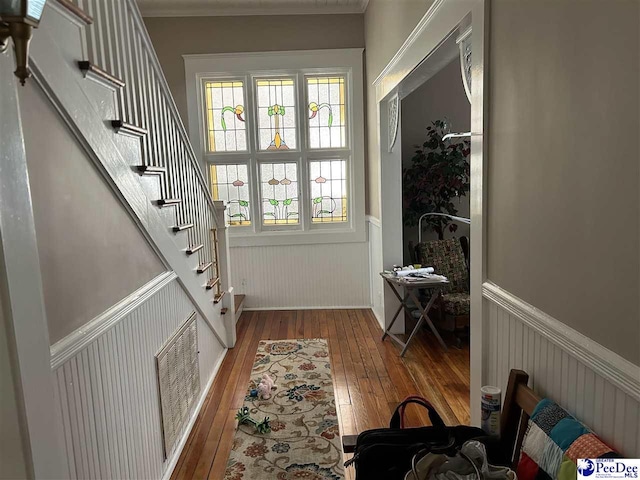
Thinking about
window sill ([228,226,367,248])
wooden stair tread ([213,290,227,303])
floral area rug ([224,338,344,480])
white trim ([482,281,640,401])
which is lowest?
floral area rug ([224,338,344,480])

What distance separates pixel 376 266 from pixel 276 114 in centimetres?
203

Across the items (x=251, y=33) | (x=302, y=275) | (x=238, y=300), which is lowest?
(x=238, y=300)

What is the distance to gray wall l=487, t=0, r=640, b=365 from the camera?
1.08 metres

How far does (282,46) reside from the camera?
193 inches

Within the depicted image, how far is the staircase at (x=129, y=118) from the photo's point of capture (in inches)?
59.5

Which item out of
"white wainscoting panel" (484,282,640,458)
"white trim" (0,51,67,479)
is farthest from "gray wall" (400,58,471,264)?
"white trim" (0,51,67,479)

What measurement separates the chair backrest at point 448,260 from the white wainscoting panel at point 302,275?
0.90 metres

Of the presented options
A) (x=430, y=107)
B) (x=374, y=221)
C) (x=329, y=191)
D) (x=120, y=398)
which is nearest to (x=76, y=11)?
(x=120, y=398)

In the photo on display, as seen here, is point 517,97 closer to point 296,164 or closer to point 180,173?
point 180,173

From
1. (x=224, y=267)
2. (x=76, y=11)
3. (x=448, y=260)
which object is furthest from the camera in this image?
(x=448, y=260)

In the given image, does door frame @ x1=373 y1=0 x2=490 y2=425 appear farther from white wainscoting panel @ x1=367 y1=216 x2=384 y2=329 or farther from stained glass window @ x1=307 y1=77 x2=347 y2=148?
stained glass window @ x1=307 y1=77 x2=347 y2=148

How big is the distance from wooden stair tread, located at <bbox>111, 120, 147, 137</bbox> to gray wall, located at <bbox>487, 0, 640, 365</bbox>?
1.53 m

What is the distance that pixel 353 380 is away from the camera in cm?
333

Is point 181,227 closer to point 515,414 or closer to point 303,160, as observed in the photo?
point 515,414
